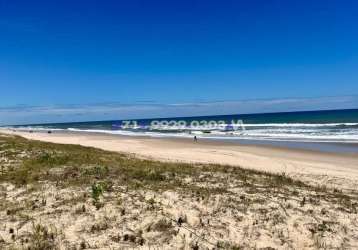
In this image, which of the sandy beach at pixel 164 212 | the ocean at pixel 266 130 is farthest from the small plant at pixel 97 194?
the ocean at pixel 266 130

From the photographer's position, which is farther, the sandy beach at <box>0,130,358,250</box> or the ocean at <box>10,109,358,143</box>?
the ocean at <box>10,109,358,143</box>

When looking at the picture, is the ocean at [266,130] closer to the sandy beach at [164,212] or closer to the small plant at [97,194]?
the sandy beach at [164,212]

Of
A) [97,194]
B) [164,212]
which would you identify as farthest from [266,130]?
[164,212]

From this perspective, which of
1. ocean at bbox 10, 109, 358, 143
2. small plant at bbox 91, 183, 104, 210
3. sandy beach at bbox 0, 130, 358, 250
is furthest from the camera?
ocean at bbox 10, 109, 358, 143

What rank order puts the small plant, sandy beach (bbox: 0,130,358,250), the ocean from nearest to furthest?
sandy beach (bbox: 0,130,358,250) < the small plant < the ocean

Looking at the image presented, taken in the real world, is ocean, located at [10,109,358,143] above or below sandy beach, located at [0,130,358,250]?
below

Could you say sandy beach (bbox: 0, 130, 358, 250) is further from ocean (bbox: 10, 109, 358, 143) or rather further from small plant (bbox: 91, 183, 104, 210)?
ocean (bbox: 10, 109, 358, 143)

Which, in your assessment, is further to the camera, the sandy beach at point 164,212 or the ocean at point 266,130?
the ocean at point 266,130

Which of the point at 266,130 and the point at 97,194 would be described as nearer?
the point at 97,194

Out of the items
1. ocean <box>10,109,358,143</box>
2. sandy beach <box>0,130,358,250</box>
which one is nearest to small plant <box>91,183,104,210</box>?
sandy beach <box>0,130,358,250</box>

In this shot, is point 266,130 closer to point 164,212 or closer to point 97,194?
point 97,194

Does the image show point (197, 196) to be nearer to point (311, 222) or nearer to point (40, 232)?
point (311, 222)

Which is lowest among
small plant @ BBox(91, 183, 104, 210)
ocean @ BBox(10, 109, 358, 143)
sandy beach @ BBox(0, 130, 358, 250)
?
ocean @ BBox(10, 109, 358, 143)

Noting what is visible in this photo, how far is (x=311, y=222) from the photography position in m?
6.45
